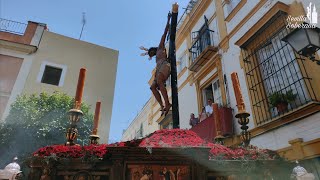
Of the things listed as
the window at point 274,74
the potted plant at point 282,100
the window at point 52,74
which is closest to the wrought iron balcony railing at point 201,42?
the window at point 274,74

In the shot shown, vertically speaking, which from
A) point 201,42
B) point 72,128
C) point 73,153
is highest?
point 201,42

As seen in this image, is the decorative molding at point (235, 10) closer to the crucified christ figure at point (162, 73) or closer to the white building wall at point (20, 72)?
Answer: the crucified christ figure at point (162, 73)

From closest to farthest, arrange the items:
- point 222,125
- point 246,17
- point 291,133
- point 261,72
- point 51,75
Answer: point 291,133 → point 261,72 → point 222,125 → point 246,17 → point 51,75

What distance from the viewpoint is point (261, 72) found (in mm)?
6902

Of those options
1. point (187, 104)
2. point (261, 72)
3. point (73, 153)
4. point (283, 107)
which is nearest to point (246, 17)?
point (261, 72)

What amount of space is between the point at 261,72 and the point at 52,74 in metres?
11.4

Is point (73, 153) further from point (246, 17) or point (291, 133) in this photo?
point (246, 17)

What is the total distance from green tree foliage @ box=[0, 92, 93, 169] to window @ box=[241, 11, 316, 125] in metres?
7.22

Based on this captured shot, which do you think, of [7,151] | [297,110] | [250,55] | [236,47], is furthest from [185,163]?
[7,151]

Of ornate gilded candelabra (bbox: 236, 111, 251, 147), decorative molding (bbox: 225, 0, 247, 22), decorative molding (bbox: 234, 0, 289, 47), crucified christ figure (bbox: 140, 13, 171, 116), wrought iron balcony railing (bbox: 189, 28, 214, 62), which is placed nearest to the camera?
ornate gilded candelabra (bbox: 236, 111, 251, 147)

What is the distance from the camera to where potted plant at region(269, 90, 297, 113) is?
5504mm

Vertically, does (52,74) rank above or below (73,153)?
above

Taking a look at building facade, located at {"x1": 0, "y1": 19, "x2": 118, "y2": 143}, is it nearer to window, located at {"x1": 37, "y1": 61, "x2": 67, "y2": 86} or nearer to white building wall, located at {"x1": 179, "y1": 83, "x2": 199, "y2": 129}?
window, located at {"x1": 37, "y1": 61, "x2": 67, "y2": 86}

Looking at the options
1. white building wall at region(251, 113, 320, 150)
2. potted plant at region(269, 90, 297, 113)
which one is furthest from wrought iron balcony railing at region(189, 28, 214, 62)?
white building wall at region(251, 113, 320, 150)
